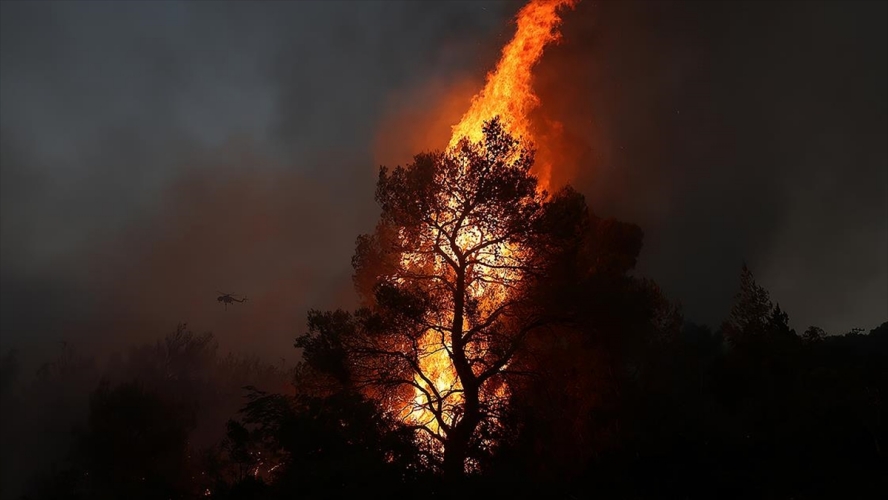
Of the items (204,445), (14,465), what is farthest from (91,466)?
(14,465)

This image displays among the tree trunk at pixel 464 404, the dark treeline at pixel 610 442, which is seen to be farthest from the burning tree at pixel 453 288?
the dark treeline at pixel 610 442

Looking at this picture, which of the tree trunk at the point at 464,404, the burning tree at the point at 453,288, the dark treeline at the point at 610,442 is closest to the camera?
the dark treeline at the point at 610,442

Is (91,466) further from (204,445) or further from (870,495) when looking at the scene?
(870,495)

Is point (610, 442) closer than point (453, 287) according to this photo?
No

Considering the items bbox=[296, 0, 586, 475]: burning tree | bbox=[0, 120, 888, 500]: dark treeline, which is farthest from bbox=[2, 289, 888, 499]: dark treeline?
bbox=[296, 0, 586, 475]: burning tree

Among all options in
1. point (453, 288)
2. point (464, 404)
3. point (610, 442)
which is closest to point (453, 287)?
point (453, 288)

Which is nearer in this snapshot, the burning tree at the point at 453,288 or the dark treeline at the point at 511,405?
the dark treeline at the point at 511,405

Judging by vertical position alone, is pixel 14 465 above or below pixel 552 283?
above

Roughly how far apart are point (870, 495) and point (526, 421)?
343 inches

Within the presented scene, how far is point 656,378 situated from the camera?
32938mm

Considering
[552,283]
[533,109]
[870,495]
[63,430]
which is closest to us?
[870,495]

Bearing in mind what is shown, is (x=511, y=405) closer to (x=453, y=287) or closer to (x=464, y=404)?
(x=464, y=404)

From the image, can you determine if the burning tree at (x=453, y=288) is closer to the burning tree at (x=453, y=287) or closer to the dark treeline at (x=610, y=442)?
the burning tree at (x=453, y=287)

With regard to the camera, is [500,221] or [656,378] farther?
[656,378]
